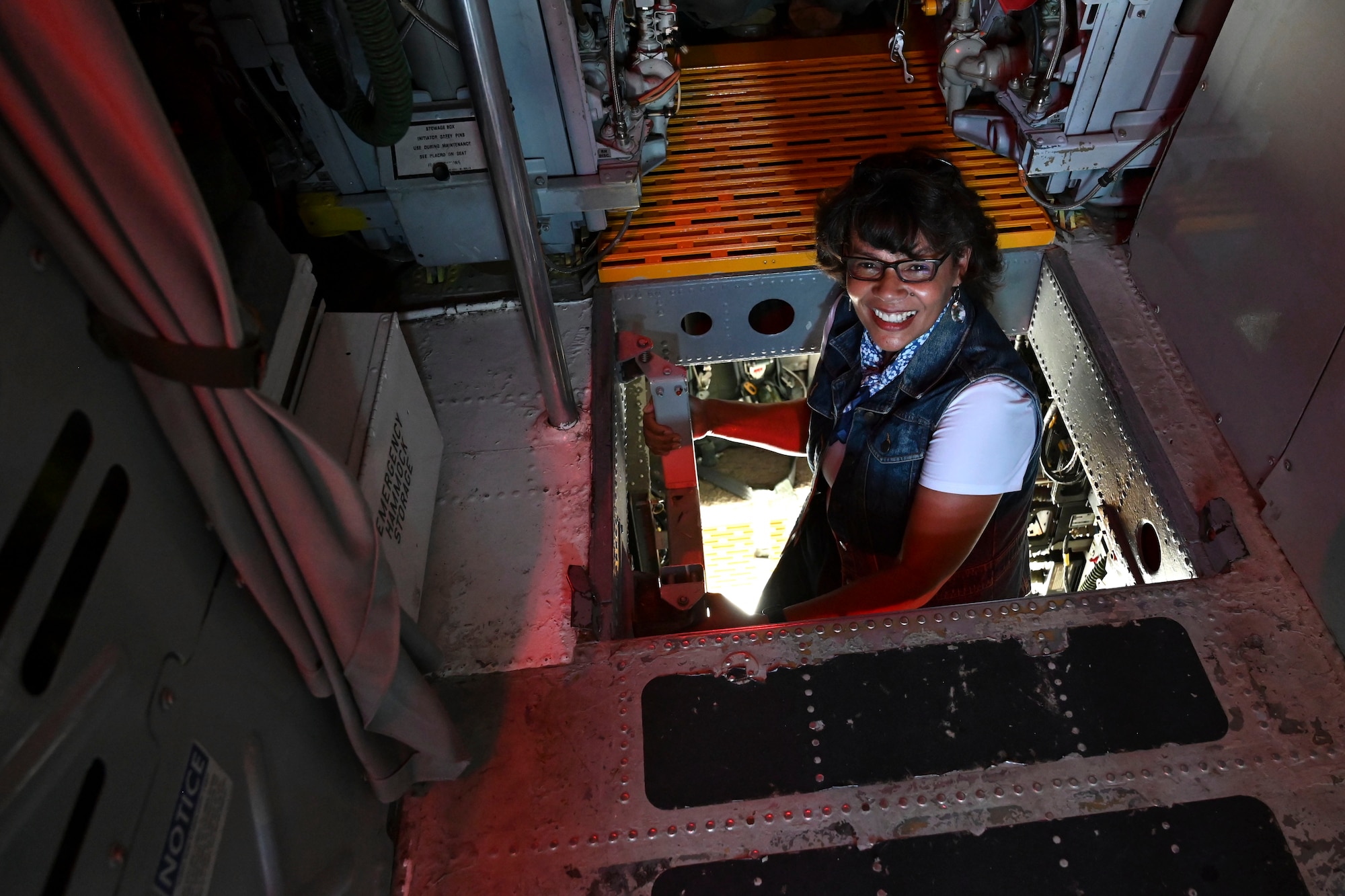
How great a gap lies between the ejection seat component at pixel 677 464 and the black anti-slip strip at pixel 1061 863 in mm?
931

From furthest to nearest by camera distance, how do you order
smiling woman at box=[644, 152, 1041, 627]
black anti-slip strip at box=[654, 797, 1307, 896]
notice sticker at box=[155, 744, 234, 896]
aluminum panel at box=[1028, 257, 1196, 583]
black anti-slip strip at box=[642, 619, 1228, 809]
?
aluminum panel at box=[1028, 257, 1196, 583]
smiling woman at box=[644, 152, 1041, 627]
black anti-slip strip at box=[642, 619, 1228, 809]
black anti-slip strip at box=[654, 797, 1307, 896]
notice sticker at box=[155, 744, 234, 896]

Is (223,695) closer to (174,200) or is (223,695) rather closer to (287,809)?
(287,809)

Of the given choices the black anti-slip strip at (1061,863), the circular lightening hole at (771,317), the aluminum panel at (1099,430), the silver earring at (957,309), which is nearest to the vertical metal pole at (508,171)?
the silver earring at (957,309)

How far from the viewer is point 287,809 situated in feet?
5.08

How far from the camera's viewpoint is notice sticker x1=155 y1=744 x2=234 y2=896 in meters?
1.21

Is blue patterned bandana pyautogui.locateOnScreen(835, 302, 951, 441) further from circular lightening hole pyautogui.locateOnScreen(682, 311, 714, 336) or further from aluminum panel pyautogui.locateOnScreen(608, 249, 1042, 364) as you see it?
circular lightening hole pyautogui.locateOnScreen(682, 311, 714, 336)

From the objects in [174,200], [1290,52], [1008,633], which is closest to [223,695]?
[174,200]

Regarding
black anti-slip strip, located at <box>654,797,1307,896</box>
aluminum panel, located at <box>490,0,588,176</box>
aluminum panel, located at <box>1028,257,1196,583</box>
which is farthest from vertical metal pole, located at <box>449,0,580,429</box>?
aluminum panel, located at <box>1028,257,1196,583</box>

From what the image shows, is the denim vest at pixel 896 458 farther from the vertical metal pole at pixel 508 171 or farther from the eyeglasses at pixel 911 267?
the vertical metal pole at pixel 508 171

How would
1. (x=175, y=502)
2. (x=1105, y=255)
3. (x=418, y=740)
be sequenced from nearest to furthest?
(x=175, y=502), (x=418, y=740), (x=1105, y=255)

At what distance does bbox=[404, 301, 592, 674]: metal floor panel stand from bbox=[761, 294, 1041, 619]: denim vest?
684 millimetres

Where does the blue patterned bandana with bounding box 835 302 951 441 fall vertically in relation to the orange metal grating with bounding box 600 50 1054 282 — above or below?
above

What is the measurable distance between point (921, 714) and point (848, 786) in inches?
10.1

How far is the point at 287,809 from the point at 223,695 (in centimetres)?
29
